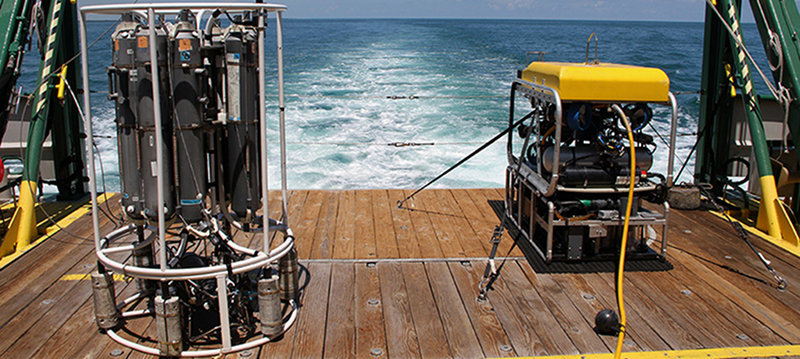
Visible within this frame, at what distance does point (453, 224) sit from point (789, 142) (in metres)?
2.82

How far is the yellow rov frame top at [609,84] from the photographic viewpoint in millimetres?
3773

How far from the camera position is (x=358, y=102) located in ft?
43.7

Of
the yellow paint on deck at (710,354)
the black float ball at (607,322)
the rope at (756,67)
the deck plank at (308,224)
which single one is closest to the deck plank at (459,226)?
the deck plank at (308,224)

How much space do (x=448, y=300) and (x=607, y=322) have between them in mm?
867

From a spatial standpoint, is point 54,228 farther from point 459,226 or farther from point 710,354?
point 710,354

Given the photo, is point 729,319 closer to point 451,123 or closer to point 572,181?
point 572,181

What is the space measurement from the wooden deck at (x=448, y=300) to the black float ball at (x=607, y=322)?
2.0 inches

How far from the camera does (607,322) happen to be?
Result: 3156 mm

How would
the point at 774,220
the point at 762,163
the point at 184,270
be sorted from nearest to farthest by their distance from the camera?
the point at 184,270 → the point at 774,220 → the point at 762,163

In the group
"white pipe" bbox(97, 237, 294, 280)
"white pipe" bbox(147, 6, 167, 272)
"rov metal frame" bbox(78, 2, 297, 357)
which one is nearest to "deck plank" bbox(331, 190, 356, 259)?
"rov metal frame" bbox(78, 2, 297, 357)

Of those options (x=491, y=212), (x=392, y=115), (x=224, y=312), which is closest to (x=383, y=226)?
(x=491, y=212)

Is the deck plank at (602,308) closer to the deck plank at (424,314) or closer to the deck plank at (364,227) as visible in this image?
the deck plank at (424,314)

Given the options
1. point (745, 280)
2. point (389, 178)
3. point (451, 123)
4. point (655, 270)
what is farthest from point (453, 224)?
point (451, 123)

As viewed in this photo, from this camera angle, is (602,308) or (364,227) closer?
(602,308)
